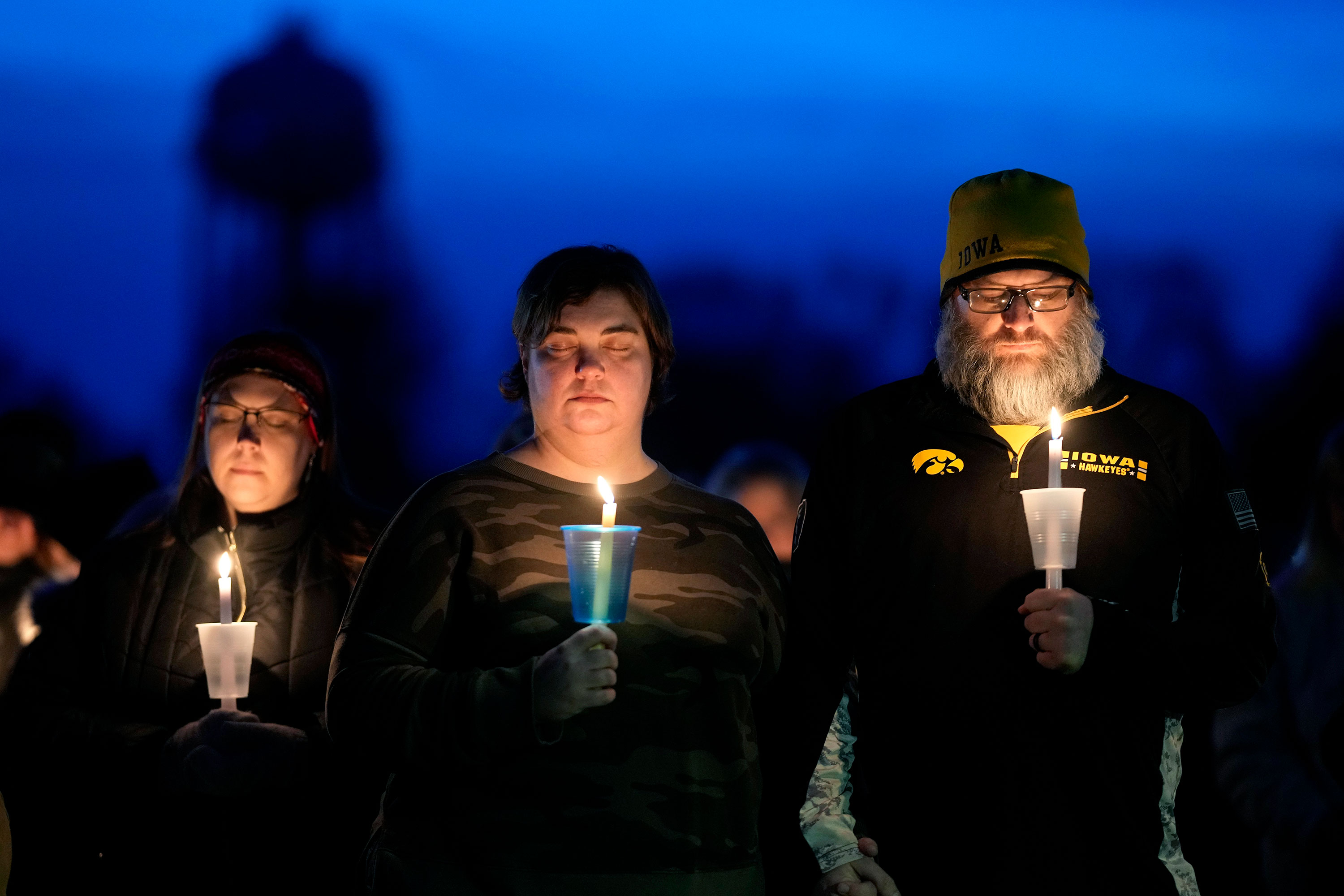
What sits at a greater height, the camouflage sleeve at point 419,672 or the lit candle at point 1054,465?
the lit candle at point 1054,465

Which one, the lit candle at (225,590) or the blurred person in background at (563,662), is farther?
the lit candle at (225,590)

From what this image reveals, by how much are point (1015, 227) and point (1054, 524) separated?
82cm

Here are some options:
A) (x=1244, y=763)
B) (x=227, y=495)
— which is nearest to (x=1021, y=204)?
(x=1244, y=763)

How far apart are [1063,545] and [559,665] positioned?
0.94 meters

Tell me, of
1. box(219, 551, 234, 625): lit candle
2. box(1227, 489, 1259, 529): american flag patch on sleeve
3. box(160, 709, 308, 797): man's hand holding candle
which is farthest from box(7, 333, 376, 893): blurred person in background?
box(1227, 489, 1259, 529): american flag patch on sleeve

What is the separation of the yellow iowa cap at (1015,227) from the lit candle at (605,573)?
46.6 inches

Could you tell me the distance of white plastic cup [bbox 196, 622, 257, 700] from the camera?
2.93 meters

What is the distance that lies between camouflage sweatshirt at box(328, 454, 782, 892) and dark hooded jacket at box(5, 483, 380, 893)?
0.84 meters

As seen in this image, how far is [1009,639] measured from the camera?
2.74 meters

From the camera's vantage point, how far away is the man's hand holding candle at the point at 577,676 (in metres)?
2.21

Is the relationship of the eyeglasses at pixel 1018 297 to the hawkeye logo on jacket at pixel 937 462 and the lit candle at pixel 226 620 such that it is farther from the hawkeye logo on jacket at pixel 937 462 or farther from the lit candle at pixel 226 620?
the lit candle at pixel 226 620

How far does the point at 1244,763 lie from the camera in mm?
3764

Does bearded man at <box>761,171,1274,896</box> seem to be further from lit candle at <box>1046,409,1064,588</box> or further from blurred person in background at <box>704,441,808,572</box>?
blurred person in background at <box>704,441,808,572</box>

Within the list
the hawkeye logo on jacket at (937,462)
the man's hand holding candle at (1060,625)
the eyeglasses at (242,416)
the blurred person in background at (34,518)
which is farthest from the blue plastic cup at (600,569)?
the blurred person in background at (34,518)
